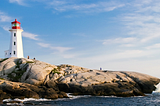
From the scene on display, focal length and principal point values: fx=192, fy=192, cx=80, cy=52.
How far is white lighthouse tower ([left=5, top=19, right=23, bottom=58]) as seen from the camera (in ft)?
174

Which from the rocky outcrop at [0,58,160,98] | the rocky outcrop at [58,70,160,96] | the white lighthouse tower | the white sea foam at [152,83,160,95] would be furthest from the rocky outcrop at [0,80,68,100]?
the white sea foam at [152,83,160,95]

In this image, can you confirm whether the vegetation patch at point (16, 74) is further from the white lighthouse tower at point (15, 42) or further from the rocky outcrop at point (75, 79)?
the white lighthouse tower at point (15, 42)

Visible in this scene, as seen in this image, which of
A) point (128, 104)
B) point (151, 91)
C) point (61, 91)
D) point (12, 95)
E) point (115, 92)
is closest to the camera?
point (128, 104)

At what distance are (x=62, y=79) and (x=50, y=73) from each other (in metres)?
3.62

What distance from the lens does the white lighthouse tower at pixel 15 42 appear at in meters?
52.9

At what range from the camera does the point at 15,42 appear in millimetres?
53250

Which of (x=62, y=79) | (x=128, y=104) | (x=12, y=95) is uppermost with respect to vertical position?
(x=62, y=79)

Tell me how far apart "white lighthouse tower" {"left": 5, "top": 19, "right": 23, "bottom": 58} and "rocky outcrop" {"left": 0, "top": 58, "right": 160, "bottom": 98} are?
4237 millimetres

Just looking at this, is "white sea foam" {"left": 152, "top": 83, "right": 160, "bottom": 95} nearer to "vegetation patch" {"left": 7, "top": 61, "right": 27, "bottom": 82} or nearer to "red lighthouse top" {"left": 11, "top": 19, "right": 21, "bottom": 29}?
"vegetation patch" {"left": 7, "top": 61, "right": 27, "bottom": 82}

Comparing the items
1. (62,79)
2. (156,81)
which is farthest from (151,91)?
(62,79)

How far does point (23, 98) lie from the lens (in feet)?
107

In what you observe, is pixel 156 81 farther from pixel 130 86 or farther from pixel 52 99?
pixel 52 99

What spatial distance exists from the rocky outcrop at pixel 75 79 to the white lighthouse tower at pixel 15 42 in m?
4.24

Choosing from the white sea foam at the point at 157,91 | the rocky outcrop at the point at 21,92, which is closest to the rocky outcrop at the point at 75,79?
the white sea foam at the point at 157,91
